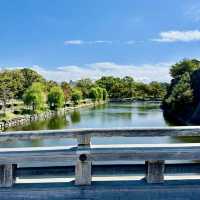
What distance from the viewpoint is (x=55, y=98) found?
6850cm

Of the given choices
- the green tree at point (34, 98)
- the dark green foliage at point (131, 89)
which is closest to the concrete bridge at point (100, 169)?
the green tree at point (34, 98)

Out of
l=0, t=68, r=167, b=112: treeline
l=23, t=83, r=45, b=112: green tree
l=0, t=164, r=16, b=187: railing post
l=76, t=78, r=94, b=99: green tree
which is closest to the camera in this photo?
l=0, t=164, r=16, b=187: railing post

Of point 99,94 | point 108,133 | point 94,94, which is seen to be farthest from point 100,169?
point 99,94

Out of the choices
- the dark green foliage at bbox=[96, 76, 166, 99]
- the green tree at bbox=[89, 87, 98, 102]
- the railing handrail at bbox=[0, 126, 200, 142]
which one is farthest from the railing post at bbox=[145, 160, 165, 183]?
the dark green foliage at bbox=[96, 76, 166, 99]

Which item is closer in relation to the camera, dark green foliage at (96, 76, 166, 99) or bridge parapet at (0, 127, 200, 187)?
bridge parapet at (0, 127, 200, 187)

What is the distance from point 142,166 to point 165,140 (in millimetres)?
23065

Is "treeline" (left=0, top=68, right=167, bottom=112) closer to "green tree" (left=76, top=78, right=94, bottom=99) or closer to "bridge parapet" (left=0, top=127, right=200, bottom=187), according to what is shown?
"green tree" (left=76, top=78, right=94, bottom=99)

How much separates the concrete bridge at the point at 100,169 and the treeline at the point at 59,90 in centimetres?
5208

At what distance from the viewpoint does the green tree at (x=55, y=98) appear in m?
67.4

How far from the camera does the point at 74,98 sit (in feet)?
311

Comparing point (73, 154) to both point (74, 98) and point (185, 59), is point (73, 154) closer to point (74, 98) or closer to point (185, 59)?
point (74, 98)

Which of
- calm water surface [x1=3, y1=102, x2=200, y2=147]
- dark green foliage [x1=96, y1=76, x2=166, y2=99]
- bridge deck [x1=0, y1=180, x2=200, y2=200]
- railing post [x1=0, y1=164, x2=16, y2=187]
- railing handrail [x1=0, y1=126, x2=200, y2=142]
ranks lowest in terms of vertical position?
calm water surface [x1=3, y1=102, x2=200, y2=147]

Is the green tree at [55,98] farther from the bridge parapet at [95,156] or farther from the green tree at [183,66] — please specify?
the bridge parapet at [95,156]

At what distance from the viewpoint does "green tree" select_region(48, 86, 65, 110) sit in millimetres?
67375
